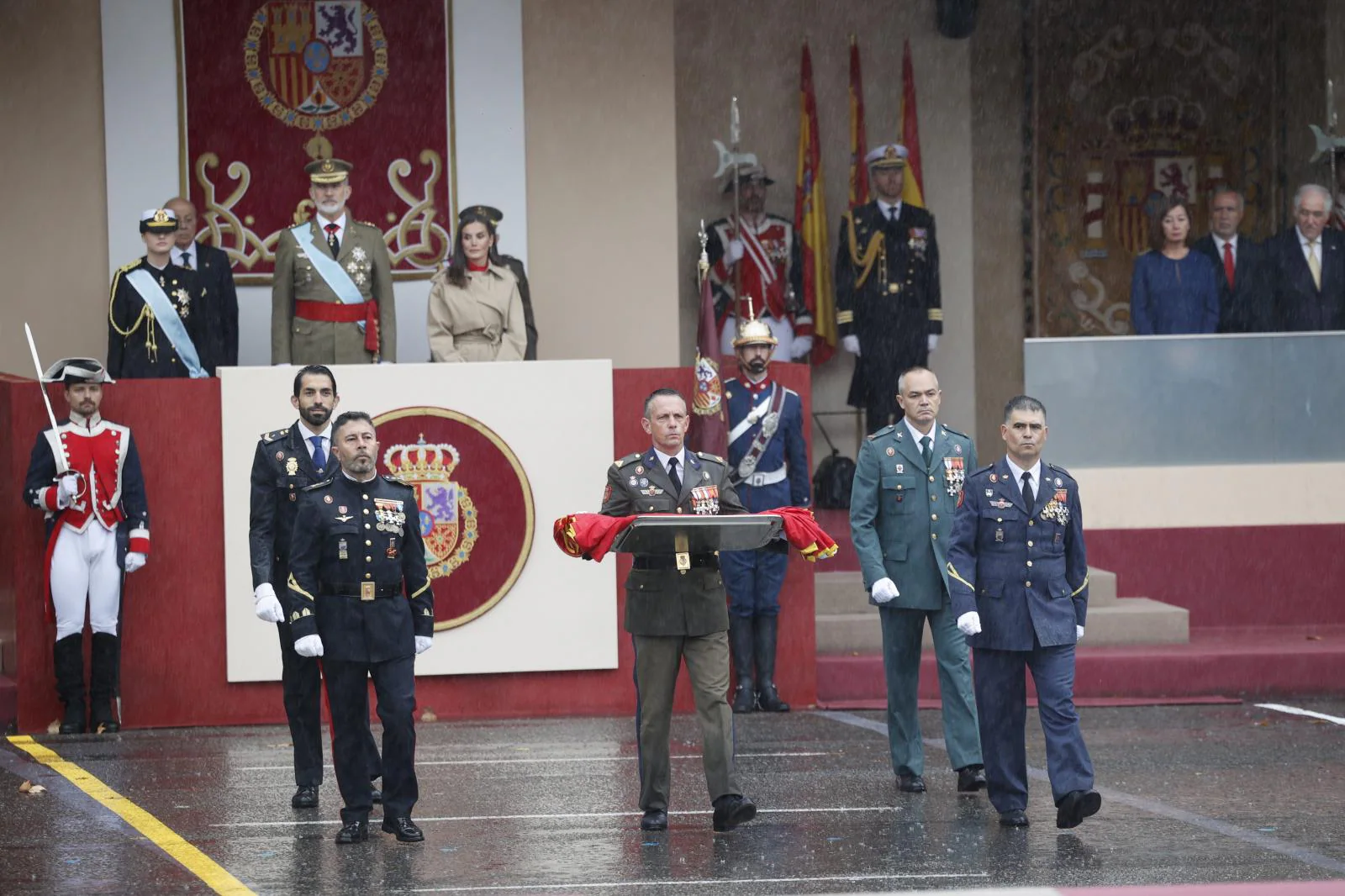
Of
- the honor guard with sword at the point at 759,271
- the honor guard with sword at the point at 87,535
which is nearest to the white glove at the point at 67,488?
the honor guard with sword at the point at 87,535

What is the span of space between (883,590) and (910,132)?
8281 millimetres

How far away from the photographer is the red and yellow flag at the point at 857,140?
1683cm

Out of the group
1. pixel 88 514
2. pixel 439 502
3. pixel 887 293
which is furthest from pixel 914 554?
pixel 887 293

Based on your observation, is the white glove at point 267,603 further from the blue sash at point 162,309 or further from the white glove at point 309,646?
the blue sash at point 162,309

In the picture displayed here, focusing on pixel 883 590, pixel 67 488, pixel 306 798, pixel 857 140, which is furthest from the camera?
pixel 857 140

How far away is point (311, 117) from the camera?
14859 mm

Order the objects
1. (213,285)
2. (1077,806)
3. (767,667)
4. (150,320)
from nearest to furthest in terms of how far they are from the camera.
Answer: (1077,806) < (767,667) < (150,320) < (213,285)

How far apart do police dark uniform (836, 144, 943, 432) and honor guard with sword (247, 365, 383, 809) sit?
6.57 meters

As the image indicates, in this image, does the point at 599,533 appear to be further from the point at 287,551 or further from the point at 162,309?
the point at 162,309

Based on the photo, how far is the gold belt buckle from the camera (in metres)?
8.40

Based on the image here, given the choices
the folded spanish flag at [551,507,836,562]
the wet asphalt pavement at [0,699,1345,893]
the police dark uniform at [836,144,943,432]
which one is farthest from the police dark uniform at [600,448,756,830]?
the police dark uniform at [836,144,943,432]

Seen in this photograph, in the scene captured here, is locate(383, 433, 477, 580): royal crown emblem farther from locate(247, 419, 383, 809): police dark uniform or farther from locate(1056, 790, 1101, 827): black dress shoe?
locate(1056, 790, 1101, 827): black dress shoe

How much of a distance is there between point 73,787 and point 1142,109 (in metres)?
11.3

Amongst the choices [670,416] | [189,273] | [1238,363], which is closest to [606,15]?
[189,273]
